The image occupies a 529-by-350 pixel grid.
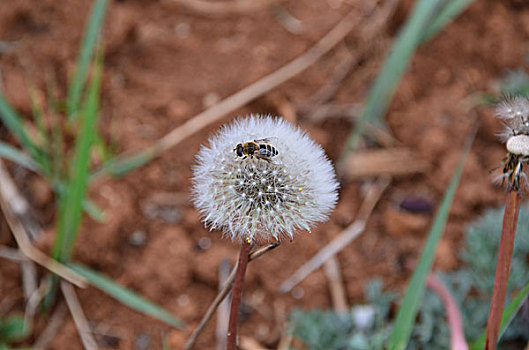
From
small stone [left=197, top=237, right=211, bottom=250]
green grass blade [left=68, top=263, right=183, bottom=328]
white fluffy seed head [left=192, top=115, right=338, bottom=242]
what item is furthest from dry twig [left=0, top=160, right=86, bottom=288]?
white fluffy seed head [left=192, top=115, right=338, bottom=242]

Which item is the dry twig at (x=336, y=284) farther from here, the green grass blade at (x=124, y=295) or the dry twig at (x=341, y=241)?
the green grass blade at (x=124, y=295)

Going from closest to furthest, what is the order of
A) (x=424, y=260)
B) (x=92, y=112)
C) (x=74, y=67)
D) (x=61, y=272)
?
(x=424, y=260) → (x=92, y=112) → (x=61, y=272) → (x=74, y=67)

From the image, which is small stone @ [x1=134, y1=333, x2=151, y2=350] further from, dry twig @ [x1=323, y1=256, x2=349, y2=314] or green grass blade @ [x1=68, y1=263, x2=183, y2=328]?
dry twig @ [x1=323, y1=256, x2=349, y2=314]

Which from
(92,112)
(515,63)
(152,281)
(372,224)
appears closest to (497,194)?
(372,224)

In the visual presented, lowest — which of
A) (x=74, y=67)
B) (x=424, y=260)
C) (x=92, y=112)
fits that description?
(x=424, y=260)

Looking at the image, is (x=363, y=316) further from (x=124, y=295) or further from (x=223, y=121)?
(x=223, y=121)

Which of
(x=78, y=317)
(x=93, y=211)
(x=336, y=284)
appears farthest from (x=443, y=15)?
(x=78, y=317)

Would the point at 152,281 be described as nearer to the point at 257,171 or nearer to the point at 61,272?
the point at 61,272
